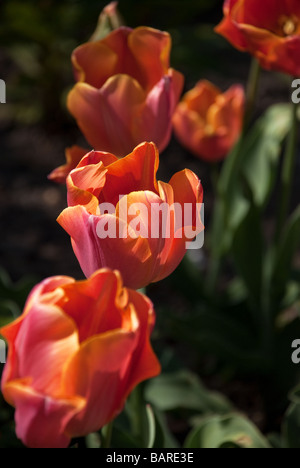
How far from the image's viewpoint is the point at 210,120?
1.29 m

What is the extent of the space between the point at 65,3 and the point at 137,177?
1.69m

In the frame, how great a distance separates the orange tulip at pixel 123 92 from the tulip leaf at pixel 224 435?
0.32 meters

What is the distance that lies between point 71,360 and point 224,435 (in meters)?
0.43

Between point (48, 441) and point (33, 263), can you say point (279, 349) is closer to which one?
point (33, 263)

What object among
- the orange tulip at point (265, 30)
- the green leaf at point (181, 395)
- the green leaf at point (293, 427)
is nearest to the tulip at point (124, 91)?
the orange tulip at point (265, 30)

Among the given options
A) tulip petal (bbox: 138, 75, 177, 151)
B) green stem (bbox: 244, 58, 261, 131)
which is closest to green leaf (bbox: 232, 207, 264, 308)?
green stem (bbox: 244, 58, 261, 131)

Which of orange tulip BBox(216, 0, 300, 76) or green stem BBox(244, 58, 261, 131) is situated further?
green stem BBox(244, 58, 261, 131)

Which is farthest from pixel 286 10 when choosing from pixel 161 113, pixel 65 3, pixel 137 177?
pixel 65 3

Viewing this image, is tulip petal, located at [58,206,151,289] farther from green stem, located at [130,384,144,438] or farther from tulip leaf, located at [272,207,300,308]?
tulip leaf, located at [272,207,300,308]

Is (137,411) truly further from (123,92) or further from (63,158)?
(63,158)

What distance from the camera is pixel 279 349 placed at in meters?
1.20

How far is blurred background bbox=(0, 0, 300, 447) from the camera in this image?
1271mm

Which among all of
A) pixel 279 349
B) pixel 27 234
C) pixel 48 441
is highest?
pixel 48 441

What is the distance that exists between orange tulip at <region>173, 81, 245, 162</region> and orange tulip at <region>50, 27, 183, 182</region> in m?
0.54
